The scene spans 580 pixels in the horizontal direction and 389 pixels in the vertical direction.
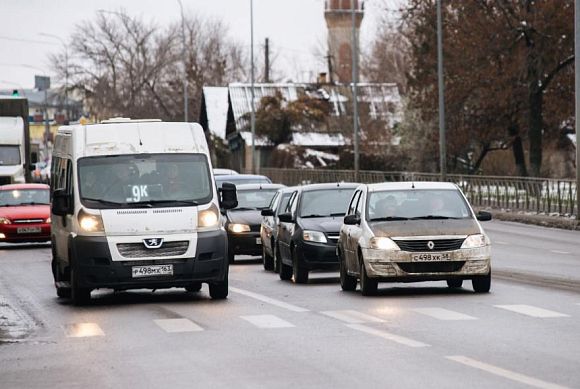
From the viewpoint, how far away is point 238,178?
127 feet

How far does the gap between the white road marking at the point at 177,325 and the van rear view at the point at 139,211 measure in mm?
2359

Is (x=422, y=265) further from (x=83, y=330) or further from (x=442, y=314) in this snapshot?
(x=83, y=330)

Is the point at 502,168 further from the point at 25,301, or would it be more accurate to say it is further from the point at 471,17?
the point at 25,301

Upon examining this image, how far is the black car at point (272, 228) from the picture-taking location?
25906 mm

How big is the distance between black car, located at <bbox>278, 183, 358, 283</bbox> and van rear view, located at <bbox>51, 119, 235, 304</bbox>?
2949 mm

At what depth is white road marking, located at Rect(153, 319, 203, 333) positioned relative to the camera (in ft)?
50.5

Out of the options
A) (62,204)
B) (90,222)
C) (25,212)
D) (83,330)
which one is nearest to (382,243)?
(90,222)

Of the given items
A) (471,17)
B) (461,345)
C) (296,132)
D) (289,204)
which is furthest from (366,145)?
(461,345)

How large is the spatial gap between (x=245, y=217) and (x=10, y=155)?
24.6m

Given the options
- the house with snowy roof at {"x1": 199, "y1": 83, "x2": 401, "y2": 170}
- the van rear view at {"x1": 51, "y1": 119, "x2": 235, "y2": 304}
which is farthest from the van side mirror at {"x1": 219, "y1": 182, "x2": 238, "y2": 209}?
the house with snowy roof at {"x1": 199, "y1": 83, "x2": 401, "y2": 170}

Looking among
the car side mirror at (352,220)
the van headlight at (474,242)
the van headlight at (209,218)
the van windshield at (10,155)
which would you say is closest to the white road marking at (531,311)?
the van headlight at (474,242)

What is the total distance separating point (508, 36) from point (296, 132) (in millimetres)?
33143

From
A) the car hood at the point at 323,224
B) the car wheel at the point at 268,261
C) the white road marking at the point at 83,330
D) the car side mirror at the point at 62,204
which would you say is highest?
the car side mirror at the point at 62,204

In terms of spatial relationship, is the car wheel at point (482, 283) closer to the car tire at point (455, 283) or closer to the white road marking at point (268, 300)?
the car tire at point (455, 283)
